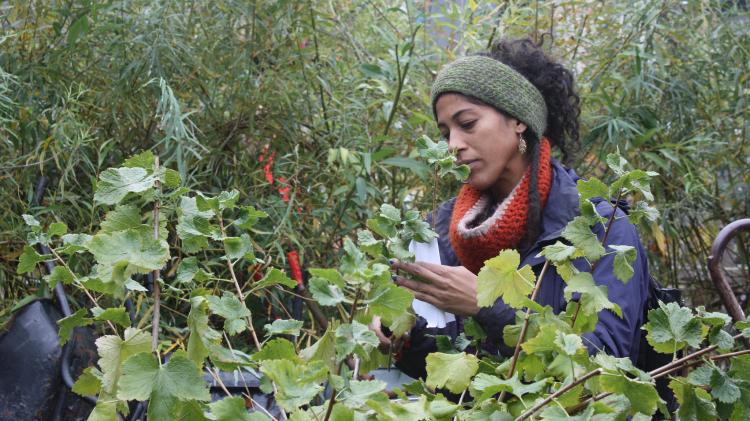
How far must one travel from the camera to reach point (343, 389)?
878mm

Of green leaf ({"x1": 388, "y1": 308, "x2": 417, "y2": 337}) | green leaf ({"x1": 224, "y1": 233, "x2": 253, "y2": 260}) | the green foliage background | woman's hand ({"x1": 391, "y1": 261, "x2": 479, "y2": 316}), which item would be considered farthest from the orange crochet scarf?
green leaf ({"x1": 224, "y1": 233, "x2": 253, "y2": 260})

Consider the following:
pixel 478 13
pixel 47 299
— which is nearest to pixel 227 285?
pixel 47 299

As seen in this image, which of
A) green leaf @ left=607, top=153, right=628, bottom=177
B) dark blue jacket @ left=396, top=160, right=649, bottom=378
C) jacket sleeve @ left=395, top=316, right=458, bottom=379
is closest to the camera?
green leaf @ left=607, top=153, right=628, bottom=177

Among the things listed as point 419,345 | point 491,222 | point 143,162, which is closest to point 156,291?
point 143,162

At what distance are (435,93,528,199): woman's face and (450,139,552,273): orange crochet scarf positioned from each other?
2.3 inches

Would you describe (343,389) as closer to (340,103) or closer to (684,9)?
(340,103)

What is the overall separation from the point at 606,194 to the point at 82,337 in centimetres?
165

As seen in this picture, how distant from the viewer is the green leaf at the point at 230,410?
852mm

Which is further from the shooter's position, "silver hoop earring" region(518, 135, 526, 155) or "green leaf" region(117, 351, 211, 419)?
"silver hoop earring" region(518, 135, 526, 155)

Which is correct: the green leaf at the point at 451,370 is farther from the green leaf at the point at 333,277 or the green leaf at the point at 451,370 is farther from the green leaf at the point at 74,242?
the green leaf at the point at 74,242

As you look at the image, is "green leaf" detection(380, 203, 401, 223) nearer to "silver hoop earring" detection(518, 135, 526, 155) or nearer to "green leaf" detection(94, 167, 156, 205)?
"green leaf" detection(94, 167, 156, 205)

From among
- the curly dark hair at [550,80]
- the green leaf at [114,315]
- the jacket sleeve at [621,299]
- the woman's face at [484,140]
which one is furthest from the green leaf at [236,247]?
the curly dark hair at [550,80]

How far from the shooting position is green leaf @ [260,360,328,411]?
0.81 metres

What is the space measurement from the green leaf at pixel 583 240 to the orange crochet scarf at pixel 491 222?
4.52 ft
